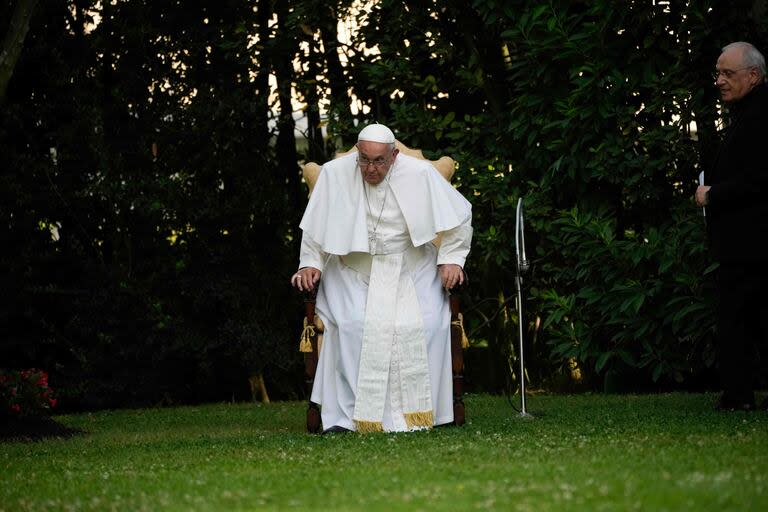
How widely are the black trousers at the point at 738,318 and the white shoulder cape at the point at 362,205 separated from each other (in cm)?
153

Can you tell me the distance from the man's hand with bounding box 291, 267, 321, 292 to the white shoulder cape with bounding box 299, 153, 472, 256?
16 cm

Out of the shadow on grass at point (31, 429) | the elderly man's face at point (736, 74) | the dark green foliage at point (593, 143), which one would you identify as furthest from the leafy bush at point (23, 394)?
the elderly man's face at point (736, 74)

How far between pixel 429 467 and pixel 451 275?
2.34m

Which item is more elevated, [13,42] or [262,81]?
[262,81]

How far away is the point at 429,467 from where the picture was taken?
16.5 ft

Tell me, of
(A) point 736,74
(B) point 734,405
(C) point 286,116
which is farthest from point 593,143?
(C) point 286,116

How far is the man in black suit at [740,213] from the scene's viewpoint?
6895mm

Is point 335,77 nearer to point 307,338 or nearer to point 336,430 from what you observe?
point 307,338

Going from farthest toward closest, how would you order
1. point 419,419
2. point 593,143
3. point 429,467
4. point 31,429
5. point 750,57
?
point 593,143, point 31,429, point 419,419, point 750,57, point 429,467

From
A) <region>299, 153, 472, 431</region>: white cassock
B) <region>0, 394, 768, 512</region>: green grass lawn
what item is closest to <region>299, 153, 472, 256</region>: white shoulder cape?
<region>299, 153, 472, 431</region>: white cassock

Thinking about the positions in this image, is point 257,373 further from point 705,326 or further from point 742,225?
point 742,225

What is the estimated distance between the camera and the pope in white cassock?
7105 millimetres

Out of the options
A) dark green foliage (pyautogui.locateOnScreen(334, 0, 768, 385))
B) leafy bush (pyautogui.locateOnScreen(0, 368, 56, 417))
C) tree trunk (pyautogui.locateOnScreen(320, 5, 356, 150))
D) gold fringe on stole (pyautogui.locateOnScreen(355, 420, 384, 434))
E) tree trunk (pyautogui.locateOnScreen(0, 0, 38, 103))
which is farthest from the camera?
tree trunk (pyautogui.locateOnScreen(320, 5, 356, 150))

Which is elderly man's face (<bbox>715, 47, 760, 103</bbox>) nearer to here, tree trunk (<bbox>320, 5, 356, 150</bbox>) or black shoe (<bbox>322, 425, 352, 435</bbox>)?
black shoe (<bbox>322, 425, 352, 435</bbox>)
